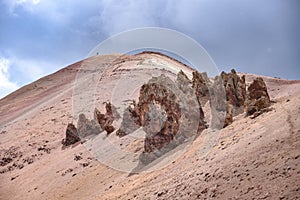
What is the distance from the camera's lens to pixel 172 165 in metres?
14.4

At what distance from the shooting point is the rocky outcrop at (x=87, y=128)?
2672 cm

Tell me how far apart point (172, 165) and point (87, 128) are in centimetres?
1396

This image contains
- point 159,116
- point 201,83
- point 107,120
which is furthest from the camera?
point 107,120

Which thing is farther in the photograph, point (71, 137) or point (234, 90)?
point (71, 137)

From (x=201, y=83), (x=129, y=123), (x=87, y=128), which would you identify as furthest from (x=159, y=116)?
(x=87, y=128)

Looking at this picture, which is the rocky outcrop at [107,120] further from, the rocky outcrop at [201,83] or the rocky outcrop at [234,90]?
the rocky outcrop at [234,90]

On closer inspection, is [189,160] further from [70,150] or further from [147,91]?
[70,150]

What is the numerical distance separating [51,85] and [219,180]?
5845cm

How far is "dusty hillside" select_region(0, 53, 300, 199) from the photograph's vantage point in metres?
9.54

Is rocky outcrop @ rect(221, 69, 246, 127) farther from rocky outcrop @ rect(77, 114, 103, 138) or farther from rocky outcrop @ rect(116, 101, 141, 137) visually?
rocky outcrop @ rect(77, 114, 103, 138)

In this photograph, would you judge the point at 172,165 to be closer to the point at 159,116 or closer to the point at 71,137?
the point at 159,116

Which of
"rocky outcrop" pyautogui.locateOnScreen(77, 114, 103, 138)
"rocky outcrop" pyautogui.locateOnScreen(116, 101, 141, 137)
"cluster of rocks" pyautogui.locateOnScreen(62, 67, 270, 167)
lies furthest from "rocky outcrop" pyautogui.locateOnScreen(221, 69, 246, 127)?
"rocky outcrop" pyautogui.locateOnScreen(77, 114, 103, 138)

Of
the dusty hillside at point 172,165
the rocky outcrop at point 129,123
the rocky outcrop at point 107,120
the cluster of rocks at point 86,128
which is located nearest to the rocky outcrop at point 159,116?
the dusty hillside at point 172,165

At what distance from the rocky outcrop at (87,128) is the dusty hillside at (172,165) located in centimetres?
149
